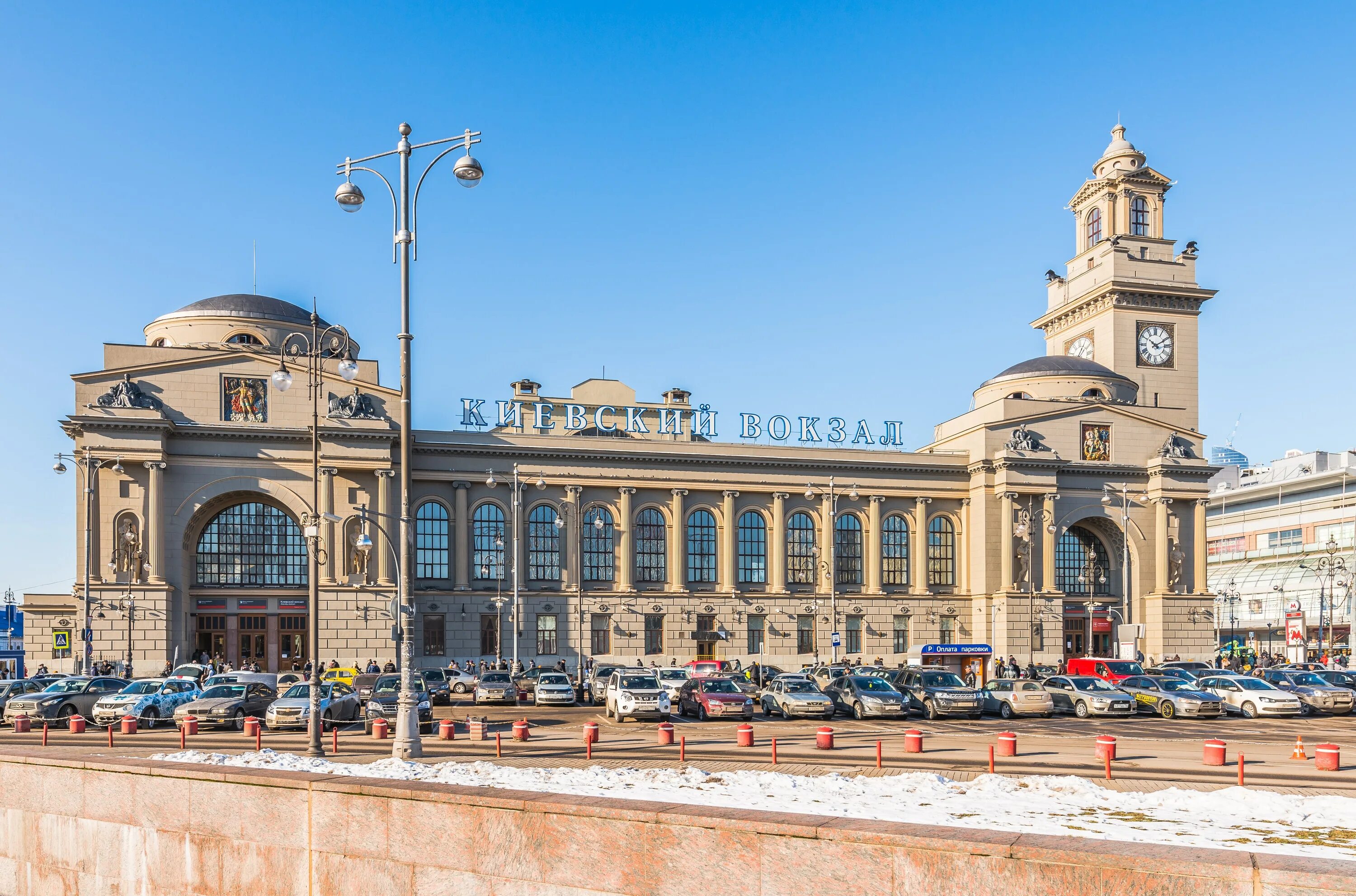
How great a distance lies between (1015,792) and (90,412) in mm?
60903

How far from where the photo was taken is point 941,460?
8194 centimetres

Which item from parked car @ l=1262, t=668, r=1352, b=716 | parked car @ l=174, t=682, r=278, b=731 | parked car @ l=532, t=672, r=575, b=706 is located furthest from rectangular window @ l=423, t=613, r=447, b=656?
parked car @ l=1262, t=668, r=1352, b=716

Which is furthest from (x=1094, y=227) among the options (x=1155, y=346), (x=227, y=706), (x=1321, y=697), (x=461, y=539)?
(x=227, y=706)

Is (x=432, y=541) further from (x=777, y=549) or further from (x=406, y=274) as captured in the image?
(x=406, y=274)

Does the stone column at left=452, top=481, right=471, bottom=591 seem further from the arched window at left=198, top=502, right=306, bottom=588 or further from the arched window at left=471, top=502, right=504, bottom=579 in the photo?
the arched window at left=198, top=502, right=306, bottom=588

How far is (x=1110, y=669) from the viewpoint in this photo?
1934 inches

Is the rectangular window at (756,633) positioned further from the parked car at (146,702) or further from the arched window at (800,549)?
the parked car at (146,702)

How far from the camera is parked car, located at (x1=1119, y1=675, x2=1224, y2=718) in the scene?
41.5 meters

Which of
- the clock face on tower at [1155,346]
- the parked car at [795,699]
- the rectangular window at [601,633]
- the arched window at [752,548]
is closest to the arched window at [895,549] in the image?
the arched window at [752,548]

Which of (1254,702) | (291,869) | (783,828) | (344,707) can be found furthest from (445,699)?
(783,828)

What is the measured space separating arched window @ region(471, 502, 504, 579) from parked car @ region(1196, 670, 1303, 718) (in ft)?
141

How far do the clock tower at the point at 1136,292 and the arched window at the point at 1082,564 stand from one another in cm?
1459

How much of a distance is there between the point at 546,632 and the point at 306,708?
4084 centimetres

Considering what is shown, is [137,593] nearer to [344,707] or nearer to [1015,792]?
[344,707]
